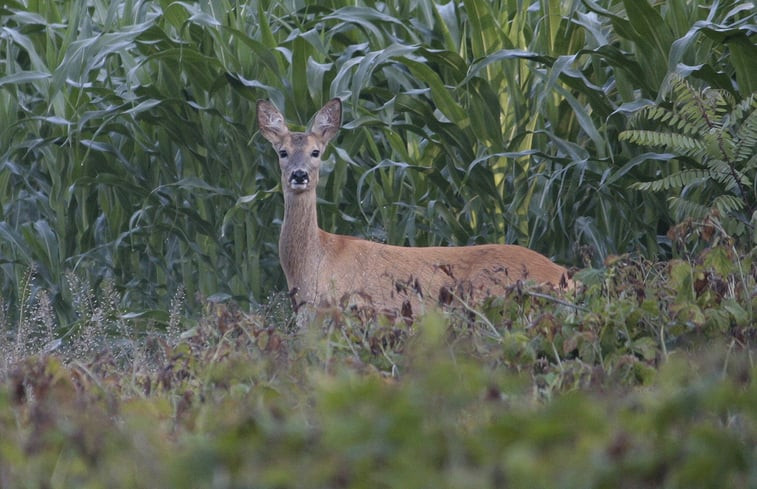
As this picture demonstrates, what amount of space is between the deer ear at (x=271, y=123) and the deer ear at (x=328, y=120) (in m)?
0.18

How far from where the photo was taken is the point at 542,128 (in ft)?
23.0

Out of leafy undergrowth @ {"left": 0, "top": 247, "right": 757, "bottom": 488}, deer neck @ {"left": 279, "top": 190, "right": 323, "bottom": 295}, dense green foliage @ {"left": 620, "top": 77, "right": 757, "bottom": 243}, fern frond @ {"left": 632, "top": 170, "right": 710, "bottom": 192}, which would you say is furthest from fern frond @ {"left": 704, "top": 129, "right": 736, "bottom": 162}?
deer neck @ {"left": 279, "top": 190, "right": 323, "bottom": 295}

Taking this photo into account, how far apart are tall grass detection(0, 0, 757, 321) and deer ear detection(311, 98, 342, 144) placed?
13 cm

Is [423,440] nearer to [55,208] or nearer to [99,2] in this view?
[55,208]

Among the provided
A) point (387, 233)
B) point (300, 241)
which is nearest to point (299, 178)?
point (300, 241)

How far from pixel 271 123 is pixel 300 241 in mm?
681

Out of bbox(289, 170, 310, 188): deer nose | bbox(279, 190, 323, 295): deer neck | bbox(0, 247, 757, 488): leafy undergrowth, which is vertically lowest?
bbox(279, 190, 323, 295): deer neck

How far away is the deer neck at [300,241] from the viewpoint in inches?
259

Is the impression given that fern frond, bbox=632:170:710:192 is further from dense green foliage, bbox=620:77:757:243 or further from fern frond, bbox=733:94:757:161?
fern frond, bbox=733:94:757:161

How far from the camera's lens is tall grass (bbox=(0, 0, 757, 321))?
6402 mm

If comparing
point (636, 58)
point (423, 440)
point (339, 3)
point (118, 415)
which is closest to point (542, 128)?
point (636, 58)

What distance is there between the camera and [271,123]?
677cm

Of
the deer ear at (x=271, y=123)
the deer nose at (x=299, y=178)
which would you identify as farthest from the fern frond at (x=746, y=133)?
the deer ear at (x=271, y=123)

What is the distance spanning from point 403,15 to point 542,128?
119cm
